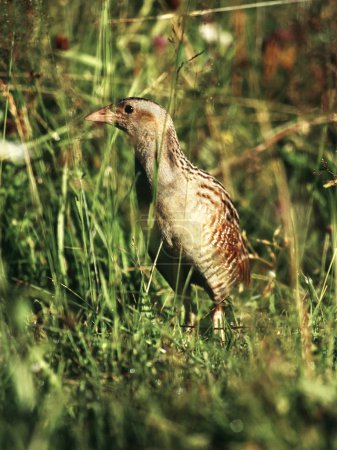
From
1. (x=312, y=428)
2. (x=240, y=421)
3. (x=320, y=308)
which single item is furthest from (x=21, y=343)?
(x=320, y=308)

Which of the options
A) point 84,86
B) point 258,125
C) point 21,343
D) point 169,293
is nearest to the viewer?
point 21,343

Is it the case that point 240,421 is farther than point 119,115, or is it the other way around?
point 119,115

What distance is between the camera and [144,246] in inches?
179

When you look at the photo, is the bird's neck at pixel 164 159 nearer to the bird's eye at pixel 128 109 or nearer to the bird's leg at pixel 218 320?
the bird's eye at pixel 128 109

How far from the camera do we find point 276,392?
2.83 meters

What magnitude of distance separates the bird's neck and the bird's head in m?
0.03

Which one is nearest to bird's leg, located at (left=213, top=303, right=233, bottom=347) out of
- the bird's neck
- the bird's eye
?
the bird's neck

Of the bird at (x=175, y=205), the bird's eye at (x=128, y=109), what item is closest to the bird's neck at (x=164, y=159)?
the bird at (x=175, y=205)

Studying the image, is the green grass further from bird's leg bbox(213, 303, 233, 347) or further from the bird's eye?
the bird's eye

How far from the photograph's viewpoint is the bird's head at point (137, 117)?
434 cm

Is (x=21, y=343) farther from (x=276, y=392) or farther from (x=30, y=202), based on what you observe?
(x=30, y=202)

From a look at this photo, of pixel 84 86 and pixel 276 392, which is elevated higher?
pixel 84 86

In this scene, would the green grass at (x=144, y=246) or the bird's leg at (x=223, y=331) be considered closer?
the green grass at (x=144, y=246)

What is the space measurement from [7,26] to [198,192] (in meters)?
1.31
